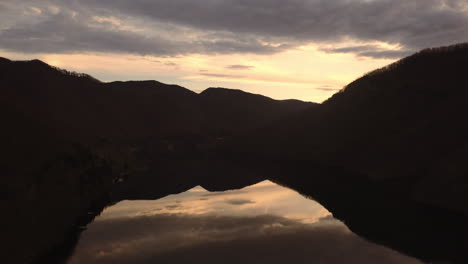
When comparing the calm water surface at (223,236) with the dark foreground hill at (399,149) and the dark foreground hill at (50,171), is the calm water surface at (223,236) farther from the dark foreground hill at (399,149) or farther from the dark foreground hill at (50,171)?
the dark foreground hill at (399,149)

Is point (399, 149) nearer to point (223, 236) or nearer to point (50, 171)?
point (223, 236)

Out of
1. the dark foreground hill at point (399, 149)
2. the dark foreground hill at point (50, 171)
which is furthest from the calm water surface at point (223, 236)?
the dark foreground hill at point (399, 149)

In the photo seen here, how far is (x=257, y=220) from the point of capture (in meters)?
45.8

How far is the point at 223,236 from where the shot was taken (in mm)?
37656

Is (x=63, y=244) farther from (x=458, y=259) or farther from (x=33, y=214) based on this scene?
(x=458, y=259)

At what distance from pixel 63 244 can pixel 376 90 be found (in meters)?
97.6

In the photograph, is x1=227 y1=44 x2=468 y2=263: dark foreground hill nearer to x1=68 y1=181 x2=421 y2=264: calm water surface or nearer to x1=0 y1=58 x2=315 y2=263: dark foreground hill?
x1=68 y1=181 x2=421 y2=264: calm water surface

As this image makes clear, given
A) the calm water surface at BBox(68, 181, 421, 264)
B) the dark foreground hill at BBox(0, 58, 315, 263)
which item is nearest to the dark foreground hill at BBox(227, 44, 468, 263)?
the calm water surface at BBox(68, 181, 421, 264)

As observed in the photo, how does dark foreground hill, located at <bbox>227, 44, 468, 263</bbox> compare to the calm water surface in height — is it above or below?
above

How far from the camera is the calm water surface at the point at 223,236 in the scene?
103ft

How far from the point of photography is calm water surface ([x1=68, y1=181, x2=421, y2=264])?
103 ft

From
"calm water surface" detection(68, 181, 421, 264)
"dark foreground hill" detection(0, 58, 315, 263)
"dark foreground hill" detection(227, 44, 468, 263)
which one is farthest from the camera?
"dark foreground hill" detection(227, 44, 468, 263)

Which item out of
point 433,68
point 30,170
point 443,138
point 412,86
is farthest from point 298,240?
point 433,68

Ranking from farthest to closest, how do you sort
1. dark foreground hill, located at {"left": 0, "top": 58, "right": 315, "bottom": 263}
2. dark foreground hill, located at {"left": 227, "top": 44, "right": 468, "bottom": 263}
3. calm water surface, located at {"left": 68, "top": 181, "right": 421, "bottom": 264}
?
dark foreground hill, located at {"left": 227, "top": 44, "right": 468, "bottom": 263}, dark foreground hill, located at {"left": 0, "top": 58, "right": 315, "bottom": 263}, calm water surface, located at {"left": 68, "top": 181, "right": 421, "bottom": 264}
